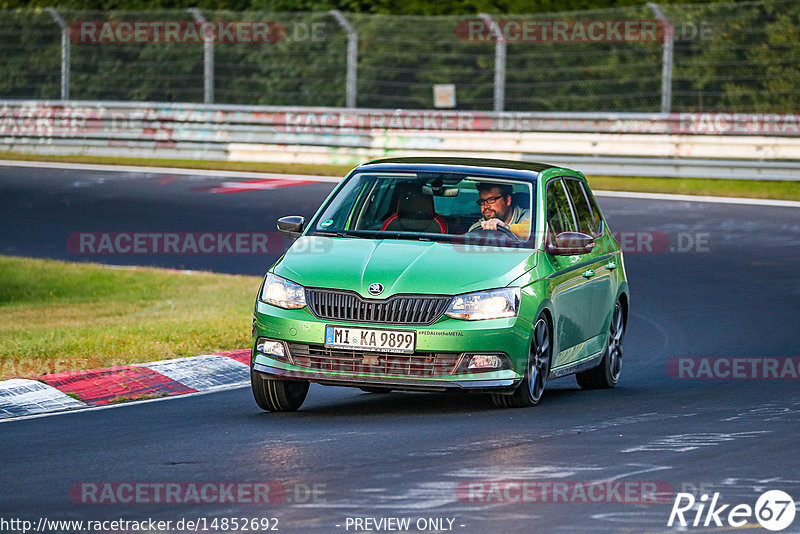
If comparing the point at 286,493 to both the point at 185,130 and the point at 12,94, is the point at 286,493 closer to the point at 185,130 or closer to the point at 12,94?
the point at 185,130

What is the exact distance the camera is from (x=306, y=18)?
28047mm

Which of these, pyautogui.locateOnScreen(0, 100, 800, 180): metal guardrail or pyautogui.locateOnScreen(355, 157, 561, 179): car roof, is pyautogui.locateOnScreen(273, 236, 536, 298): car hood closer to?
pyautogui.locateOnScreen(355, 157, 561, 179): car roof

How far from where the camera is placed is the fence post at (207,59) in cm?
2803

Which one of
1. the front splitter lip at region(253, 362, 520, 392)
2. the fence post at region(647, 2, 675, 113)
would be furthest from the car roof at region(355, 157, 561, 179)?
the fence post at region(647, 2, 675, 113)

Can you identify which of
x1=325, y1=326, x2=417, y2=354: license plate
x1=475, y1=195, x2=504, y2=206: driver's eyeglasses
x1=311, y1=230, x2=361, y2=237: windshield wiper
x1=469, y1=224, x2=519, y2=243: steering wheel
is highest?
x1=475, y1=195, x2=504, y2=206: driver's eyeglasses

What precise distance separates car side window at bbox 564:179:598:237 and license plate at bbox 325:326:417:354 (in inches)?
100

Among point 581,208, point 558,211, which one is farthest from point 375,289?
point 581,208

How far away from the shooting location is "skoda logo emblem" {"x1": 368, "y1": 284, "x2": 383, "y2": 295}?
8.89 metres

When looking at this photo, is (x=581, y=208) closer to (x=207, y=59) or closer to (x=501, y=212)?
(x=501, y=212)

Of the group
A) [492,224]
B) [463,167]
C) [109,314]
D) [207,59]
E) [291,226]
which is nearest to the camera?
[492,224]

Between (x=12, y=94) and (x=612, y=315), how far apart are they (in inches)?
868

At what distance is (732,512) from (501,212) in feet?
12.9

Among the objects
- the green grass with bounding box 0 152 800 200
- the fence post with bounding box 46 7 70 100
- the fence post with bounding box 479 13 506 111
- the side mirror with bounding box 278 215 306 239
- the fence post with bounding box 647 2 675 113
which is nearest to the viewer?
the side mirror with bounding box 278 215 306 239

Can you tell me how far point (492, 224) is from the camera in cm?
996
